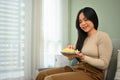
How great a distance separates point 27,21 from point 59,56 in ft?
2.32

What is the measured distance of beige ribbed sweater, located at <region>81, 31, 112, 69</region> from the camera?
1711 mm

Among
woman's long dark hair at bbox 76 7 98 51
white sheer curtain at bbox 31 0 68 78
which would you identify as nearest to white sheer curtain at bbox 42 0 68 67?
white sheer curtain at bbox 31 0 68 78

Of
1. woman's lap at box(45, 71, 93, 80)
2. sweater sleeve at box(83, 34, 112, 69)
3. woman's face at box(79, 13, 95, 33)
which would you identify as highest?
woman's face at box(79, 13, 95, 33)

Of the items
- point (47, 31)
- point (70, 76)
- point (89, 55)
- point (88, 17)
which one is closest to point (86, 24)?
point (88, 17)

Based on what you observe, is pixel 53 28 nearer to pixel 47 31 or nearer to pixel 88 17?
pixel 47 31

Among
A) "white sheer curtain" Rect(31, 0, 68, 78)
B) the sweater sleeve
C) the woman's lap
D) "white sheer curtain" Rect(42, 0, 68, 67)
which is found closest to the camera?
the woman's lap

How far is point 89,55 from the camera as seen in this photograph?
71.9 inches

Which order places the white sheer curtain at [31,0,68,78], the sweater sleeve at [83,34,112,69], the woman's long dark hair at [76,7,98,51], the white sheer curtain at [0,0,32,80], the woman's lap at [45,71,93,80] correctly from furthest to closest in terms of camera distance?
the white sheer curtain at [31,0,68,78] → the white sheer curtain at [0,0,32,80] → the woman's long dark hair at [76,7,98,51] → the sweater sleeve at [83,34,112,69] → the woman's lap at [45,71,93,80]

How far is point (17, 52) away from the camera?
2.78m

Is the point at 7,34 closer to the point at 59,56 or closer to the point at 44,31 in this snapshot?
the point at 44,31

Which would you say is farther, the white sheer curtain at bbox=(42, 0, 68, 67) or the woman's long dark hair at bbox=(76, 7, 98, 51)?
the white sheer curtain at bbox=(42, 0, 68, 67)

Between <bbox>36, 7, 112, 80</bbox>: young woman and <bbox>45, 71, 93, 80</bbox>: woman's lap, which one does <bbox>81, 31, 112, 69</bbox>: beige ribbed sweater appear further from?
<bbox>45, 71, 93, 80</bbox>: woman's lap

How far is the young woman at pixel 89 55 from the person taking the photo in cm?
167

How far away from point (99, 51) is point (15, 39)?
56.3 inches
